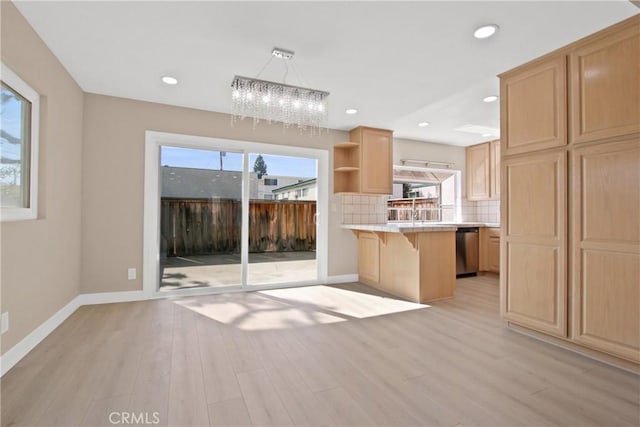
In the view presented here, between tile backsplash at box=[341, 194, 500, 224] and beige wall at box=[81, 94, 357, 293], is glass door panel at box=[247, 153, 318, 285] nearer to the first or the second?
tile backsplash at box=[341, 194, 500, 224]

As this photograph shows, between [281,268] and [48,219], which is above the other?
[48,219]

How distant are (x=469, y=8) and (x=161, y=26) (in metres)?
2.05

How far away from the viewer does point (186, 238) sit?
155 inches

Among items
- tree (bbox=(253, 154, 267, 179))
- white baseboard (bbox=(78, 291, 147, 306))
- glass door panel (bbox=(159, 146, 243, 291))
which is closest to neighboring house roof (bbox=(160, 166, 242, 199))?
glass door panel (bbox=(159, 146, 243, 291))

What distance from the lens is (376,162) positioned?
4535mm

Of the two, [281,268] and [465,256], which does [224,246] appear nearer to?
[281,268]

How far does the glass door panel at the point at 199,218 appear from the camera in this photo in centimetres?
378

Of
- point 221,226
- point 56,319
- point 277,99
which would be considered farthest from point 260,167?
point 56,319

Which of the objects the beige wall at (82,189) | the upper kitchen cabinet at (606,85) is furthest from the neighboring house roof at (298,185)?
the upper kitchen cabinet at (606,85)

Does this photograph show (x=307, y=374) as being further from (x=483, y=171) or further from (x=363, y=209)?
(x=483, y=171)

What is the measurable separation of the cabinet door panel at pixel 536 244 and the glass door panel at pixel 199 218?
9.98 ft

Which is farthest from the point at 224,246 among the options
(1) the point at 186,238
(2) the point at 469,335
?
(2) the point at 469,335

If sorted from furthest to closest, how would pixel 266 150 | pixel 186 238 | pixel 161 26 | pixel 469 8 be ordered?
pixel 266 150, pixel 186 238, pixel 161 26, pixel 469 8

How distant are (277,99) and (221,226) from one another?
2.00m
